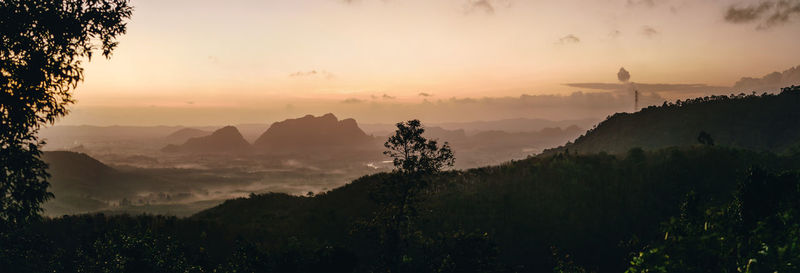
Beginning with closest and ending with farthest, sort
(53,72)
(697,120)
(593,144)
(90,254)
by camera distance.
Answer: (53,72), (90,254), (697,120), (593,144)

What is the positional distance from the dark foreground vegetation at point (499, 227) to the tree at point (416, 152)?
1.03m

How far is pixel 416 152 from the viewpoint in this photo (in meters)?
23.2

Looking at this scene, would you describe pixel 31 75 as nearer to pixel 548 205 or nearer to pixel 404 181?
pixel 404 181

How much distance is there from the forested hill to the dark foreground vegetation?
35931mm

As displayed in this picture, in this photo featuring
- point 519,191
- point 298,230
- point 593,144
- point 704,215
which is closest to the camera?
point 704,215

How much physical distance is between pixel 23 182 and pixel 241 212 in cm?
3309

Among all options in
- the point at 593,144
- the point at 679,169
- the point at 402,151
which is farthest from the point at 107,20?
the point at 593,144

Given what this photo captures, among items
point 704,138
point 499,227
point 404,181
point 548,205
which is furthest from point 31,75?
point 704,138

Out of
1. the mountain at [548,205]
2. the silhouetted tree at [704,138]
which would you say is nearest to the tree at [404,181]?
the mountain at [548,205]

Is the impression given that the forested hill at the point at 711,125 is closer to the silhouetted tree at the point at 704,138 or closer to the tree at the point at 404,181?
the silhouetted tree at the point at 704,138

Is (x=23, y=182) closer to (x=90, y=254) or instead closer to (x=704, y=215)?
(x=90, y=254)

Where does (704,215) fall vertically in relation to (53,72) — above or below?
below

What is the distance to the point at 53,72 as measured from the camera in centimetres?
1725

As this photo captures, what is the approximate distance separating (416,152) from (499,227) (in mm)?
22211
